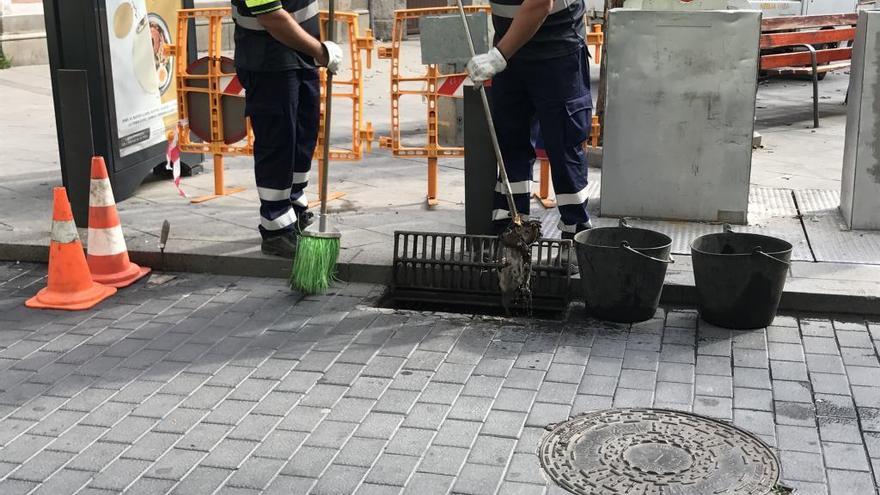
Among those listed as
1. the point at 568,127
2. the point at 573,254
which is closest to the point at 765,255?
the point at 573,254

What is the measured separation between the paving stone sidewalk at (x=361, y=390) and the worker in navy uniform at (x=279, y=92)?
53cm

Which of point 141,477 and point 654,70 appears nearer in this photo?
point 141,477

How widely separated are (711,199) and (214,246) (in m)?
3.04

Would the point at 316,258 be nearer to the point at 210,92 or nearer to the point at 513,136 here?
the point at 513,136

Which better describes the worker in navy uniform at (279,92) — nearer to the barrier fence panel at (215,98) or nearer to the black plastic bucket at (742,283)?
the barrier fence panel at (215,98)

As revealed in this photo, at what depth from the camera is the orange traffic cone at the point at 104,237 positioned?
5848 millimetres

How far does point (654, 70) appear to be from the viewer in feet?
21.5

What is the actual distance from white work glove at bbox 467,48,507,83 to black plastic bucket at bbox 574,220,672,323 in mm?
943

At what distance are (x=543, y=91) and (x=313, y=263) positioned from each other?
1.52 m

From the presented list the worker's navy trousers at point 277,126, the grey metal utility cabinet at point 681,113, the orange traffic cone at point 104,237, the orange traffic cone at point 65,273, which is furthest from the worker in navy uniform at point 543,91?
the orange traffic cone at point 65,273

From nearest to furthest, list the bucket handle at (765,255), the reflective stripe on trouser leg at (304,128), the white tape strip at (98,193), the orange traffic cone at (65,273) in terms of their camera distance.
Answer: the bucket handle at (765,255) < the orange traffic cone at (65,273) < the white tape strip at (98,193) < the reflective stripe on trouser leg at (304,128)

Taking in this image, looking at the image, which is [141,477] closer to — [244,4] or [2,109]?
[244,4]

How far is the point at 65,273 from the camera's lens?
220 inches

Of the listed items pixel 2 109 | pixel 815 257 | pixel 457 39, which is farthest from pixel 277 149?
pixel 2 109
